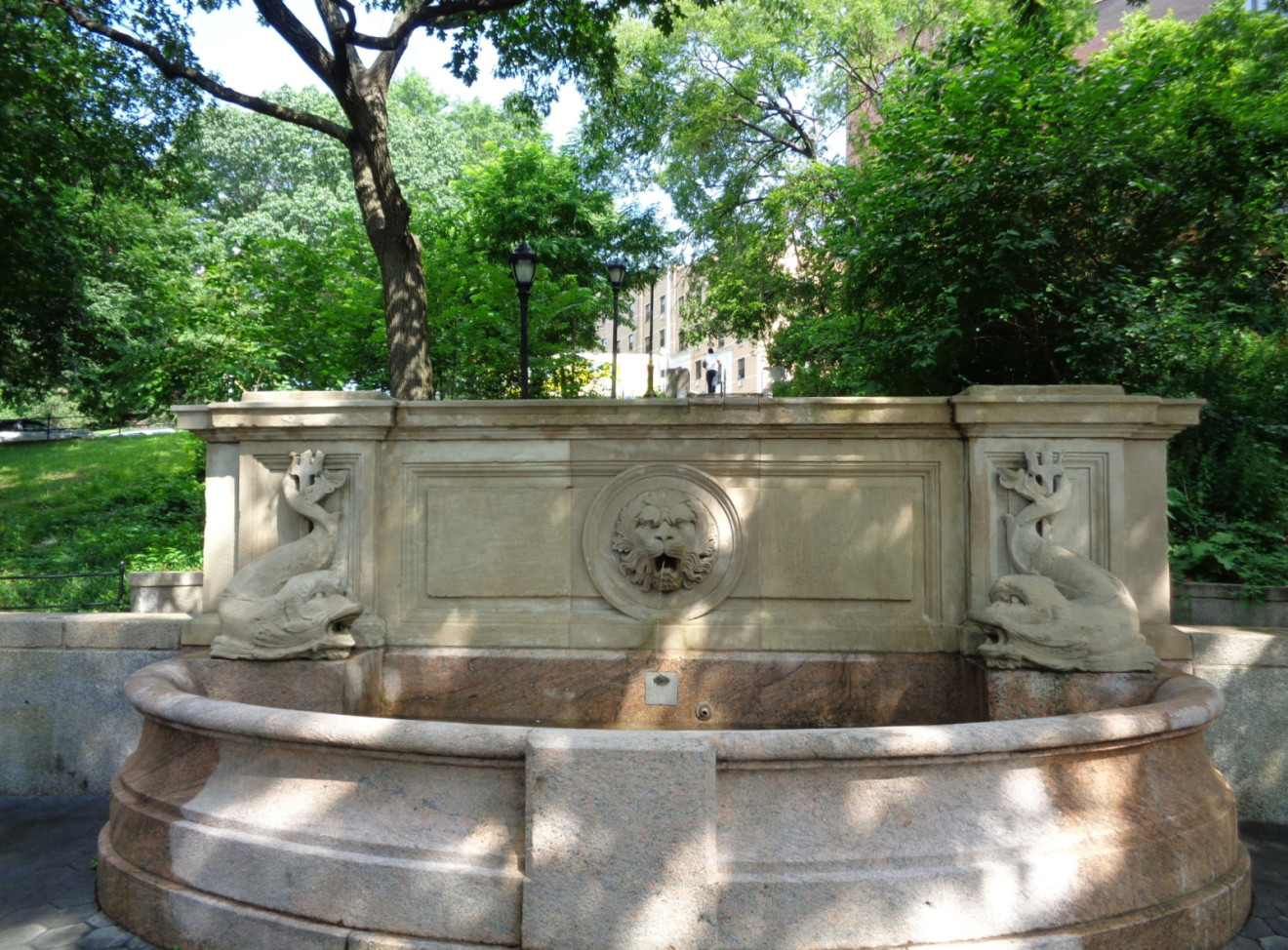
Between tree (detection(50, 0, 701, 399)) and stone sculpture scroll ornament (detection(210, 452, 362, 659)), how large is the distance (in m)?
6.19

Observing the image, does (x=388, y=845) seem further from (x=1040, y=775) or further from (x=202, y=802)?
(x=1040, y=775)

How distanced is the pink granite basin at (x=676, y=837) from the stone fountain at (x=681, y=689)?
1 centimetres

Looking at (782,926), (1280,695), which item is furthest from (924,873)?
(1280,695)

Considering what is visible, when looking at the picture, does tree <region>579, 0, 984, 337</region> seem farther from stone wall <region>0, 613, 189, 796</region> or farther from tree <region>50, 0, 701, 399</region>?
stone wall <region>0, 613, 189, 796</region>

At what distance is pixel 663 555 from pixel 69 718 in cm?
412

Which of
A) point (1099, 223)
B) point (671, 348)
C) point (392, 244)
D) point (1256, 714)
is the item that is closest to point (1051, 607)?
point (1256, 714)

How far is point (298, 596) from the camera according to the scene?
5242 mm

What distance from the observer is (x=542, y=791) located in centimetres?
331

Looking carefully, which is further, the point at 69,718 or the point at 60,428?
the point at 60,428

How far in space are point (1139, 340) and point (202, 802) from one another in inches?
394

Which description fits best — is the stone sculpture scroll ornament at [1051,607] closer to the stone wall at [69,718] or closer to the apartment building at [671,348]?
the stone wall at [69,718]

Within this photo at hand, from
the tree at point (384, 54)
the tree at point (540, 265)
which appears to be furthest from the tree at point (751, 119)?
the tree at point (384, 54)

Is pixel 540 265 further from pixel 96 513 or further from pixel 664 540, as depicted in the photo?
pixel 664 540

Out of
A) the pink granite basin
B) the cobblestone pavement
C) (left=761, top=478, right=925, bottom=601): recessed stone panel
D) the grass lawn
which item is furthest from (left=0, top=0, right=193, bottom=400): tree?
(left=761, top=478, right=925, bottom=601): recessed stone panel
